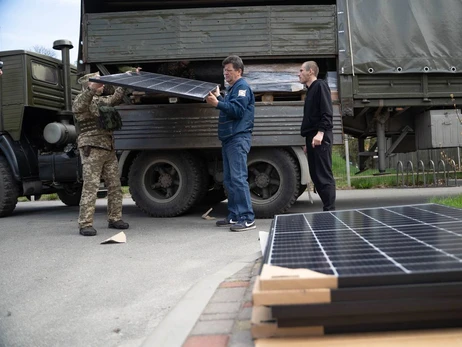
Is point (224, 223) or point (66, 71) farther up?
point (66, 71)

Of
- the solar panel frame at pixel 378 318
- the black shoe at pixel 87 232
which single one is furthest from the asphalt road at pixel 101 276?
the solar panel frame at pixel 378 318

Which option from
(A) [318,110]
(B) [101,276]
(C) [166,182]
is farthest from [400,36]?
(B) [101,276]

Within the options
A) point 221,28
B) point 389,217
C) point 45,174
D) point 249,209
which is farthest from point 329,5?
point 45,174

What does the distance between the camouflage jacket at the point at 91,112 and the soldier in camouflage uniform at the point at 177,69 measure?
1547mm

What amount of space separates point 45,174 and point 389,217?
643cm

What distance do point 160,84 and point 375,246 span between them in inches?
156

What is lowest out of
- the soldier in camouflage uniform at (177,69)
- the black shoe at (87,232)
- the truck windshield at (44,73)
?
the black shoe at (87,232)

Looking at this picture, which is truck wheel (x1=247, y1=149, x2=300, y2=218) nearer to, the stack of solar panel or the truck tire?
the truck tire

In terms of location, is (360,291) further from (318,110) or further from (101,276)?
(318,110)

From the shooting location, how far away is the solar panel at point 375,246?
158cm

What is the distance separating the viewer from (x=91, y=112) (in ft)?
18.1

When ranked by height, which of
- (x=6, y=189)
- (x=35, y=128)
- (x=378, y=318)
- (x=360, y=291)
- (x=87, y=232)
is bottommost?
(x=87, y=232)

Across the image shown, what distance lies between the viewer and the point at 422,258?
1.76 metres

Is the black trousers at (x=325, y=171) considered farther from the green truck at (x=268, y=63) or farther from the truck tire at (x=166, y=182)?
the truck tire at (x=166, y=182)
